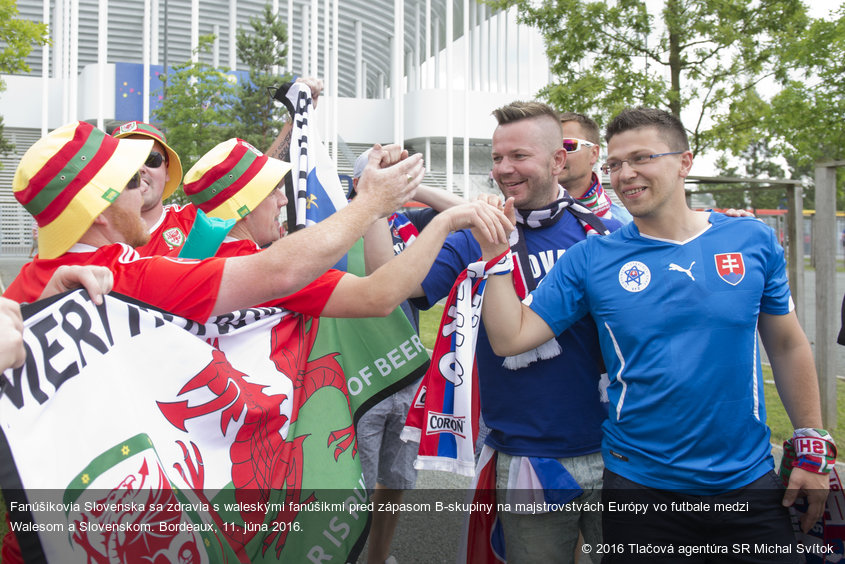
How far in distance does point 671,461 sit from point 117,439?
190 centimetres

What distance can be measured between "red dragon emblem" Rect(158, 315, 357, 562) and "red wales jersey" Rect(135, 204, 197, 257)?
1.67 m

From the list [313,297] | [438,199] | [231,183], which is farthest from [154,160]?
[313,297]

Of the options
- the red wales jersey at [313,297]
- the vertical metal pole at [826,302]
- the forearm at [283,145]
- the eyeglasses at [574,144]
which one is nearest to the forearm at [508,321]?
the red wales jersey at [313,297]

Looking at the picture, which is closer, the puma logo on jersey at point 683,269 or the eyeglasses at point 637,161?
the puma logo on jersey at point 683,269

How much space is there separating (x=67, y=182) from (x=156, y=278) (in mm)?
422

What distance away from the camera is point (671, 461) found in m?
2.42

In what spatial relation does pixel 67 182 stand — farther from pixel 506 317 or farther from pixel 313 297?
pixel 506 317

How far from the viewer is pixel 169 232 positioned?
4.35 m

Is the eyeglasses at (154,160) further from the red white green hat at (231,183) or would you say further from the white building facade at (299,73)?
the white building facade at (299,73)

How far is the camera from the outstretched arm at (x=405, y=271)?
Result: 2.43 meters

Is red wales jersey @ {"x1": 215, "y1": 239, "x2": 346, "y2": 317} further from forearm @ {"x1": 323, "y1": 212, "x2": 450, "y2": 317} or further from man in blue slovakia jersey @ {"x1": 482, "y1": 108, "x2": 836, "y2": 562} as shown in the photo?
man in blue slovakia jersey @ {"x1": 482, "y1": 108, "x2": 836, "y2": 562}

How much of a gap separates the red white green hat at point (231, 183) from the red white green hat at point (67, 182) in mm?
724

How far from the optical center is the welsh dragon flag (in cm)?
181

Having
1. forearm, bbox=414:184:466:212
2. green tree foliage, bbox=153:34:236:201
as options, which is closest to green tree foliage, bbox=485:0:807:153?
forearm, bbox=414:184:466:212
